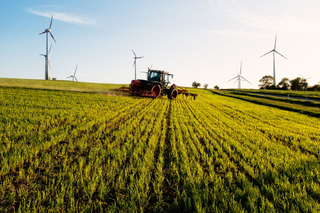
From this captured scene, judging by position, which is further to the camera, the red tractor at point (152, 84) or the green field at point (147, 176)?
the red tractor at point (152, 84)

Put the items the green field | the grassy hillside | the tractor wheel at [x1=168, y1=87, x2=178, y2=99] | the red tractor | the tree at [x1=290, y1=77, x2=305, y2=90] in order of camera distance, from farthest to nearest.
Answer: the tree at [x1=290, y1=77, x2=305, y2=90] → the grassy hillside → the tractor wheel at [x1=168, y1=87, x2=178, y2=99] → the red tractor → the green field

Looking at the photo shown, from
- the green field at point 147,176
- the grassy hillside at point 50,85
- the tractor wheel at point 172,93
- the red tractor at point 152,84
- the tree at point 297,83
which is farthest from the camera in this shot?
the tree at point 297,83

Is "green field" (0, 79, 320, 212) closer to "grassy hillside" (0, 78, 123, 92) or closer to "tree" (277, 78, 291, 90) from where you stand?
"grassy hillside" (0, 78, 123, 92)

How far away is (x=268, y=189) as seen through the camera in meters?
3.56

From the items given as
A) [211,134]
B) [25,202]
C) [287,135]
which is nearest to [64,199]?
[25,202]

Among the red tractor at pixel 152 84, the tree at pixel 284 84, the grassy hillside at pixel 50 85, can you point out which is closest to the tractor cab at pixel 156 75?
the red tractor at pixel 152 84

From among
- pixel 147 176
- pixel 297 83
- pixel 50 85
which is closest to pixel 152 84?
pixel 147 176

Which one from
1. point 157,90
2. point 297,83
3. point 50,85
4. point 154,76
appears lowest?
point 157,90

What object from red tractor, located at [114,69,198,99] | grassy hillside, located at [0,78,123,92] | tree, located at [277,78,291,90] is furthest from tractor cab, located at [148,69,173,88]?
tree, located at [277,78,291,90]

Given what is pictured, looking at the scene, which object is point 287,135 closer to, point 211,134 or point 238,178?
point 211,134

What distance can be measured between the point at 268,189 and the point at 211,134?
4641 mm

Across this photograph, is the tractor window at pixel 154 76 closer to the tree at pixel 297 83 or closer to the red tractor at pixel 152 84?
the red tractor at pixel 152 84

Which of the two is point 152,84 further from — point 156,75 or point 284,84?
point 284,84

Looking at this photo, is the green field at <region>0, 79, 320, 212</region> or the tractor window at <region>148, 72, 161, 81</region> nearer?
the green field at <region>0, 79, 320, 212</region>
